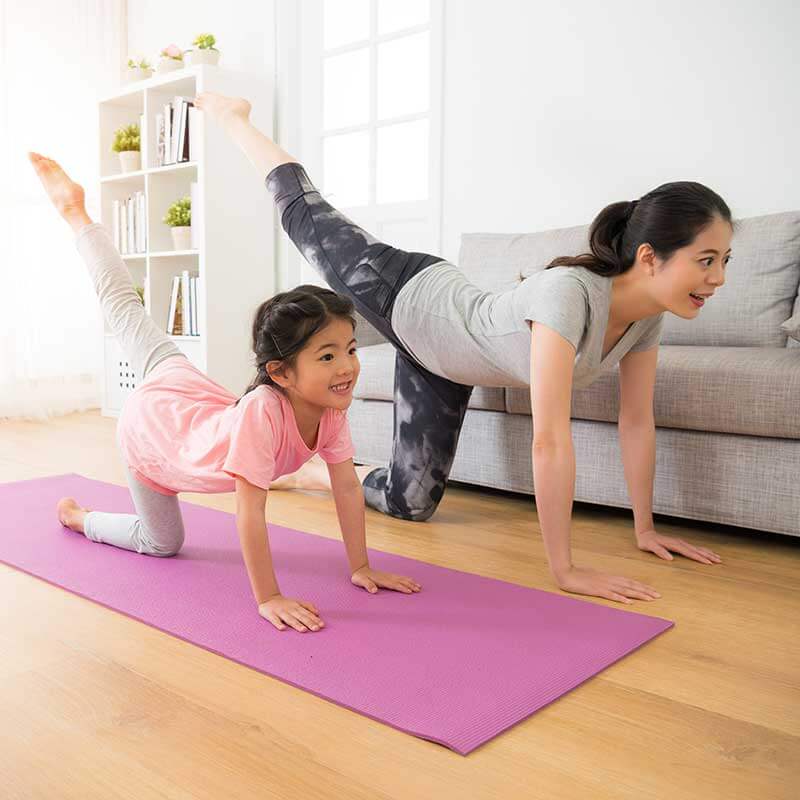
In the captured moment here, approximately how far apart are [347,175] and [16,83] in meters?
1.70

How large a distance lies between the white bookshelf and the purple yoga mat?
2.04 m

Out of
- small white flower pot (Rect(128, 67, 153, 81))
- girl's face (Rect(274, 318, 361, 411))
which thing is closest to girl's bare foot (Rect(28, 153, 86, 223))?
girl's face (Rect(274, 318, 361, 411))

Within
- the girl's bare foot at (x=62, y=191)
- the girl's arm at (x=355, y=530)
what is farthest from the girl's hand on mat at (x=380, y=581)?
the girl's bare foot at (x=62, y=191)

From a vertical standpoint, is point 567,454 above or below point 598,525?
above

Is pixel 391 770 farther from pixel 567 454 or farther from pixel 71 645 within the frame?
pixel 567 454

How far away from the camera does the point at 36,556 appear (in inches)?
73.8

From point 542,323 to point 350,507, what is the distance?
496 millimetres

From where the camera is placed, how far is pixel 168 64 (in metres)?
4.12

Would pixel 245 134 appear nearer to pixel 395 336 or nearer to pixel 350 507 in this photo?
pixel 395 336

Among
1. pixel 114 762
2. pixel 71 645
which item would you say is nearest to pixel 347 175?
pixel 71 645

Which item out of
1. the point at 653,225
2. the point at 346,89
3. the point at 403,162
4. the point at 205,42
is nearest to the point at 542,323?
the point at 653,225

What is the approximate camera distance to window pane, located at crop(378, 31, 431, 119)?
3723 millimetres

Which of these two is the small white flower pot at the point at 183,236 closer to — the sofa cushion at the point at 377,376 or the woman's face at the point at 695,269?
the sofa cushion at the point at 377,376

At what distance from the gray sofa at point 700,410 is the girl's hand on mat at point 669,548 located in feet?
0.51
